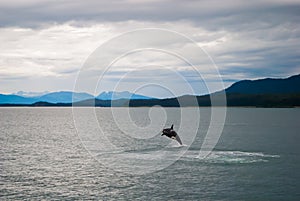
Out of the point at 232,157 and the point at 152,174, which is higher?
the point at 232,157

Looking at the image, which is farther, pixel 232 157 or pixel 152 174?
pixel 232 157

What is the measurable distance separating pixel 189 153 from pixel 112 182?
28673mm

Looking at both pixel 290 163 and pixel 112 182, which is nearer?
pixel 112 182

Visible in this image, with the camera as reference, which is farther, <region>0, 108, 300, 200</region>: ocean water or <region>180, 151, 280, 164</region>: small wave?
<region>180, 151, 280, 164</region>: small wave

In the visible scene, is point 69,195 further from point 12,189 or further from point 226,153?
point 226,153

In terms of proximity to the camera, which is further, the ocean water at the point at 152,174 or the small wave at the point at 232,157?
the small wave at the point at 232,157

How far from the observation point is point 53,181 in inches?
2248

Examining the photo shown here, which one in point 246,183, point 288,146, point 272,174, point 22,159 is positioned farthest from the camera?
point 288,146

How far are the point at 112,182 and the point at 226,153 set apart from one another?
103 feet

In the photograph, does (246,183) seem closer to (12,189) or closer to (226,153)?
(226,153)

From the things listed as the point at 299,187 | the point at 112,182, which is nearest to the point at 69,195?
the point at 112,182

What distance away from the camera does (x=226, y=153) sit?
3152 inches

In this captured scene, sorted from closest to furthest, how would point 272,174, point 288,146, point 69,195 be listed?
point 69,195 < point 272,174 < point 288,146

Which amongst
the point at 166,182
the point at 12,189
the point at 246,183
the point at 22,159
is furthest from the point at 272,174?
the point at 22,159
